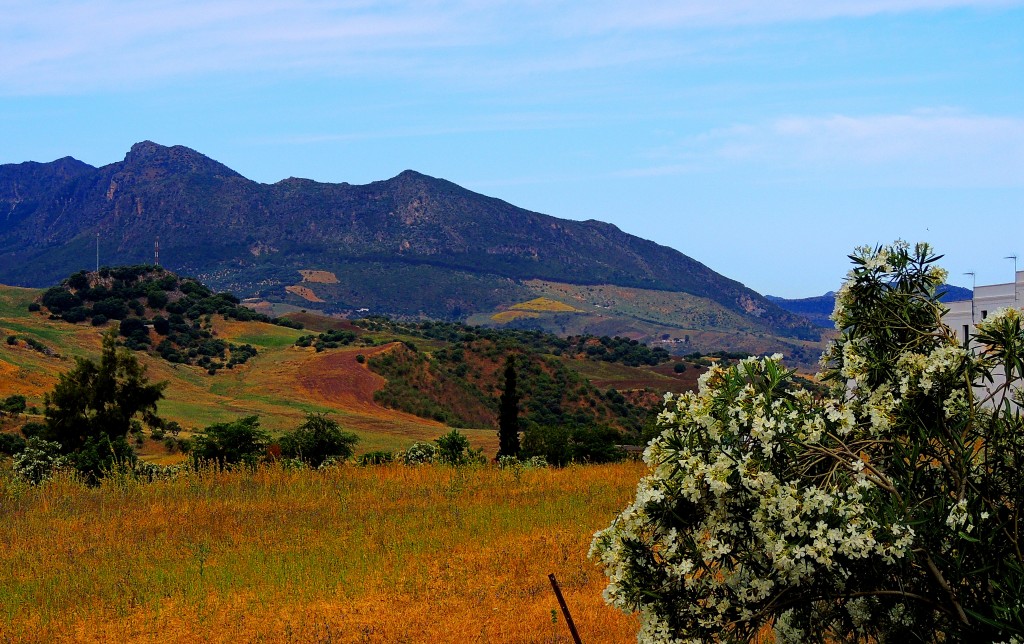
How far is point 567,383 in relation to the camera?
8175 cm

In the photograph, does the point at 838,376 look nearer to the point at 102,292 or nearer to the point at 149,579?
the point at 149,579

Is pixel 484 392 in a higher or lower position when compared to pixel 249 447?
lower

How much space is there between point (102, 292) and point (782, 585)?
3877 inches

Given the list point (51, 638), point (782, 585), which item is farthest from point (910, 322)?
point (51, 638)

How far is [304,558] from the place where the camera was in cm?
1227

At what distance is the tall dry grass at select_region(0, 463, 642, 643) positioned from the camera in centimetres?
991

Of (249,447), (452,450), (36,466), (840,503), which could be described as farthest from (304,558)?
(249,447)

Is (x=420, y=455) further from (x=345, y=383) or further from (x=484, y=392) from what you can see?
(x=484, y=392)

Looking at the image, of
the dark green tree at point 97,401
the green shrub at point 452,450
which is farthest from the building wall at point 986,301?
the dark green tree at point 97,401

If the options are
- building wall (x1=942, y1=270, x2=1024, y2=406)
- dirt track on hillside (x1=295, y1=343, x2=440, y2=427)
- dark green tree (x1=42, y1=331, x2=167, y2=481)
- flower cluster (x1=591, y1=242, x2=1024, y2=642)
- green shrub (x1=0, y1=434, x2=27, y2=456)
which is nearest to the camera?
flower cluster (x1=591, y1=242, x2=1024, y2=642)

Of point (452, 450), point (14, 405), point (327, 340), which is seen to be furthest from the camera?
point (327, 340)

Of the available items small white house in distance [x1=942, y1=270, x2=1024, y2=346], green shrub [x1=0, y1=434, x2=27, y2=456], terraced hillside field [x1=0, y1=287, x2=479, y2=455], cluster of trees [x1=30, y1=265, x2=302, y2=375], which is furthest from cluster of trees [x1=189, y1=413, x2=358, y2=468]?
cluster of trees [x1=30, y1=265, x2=302, y2=375]

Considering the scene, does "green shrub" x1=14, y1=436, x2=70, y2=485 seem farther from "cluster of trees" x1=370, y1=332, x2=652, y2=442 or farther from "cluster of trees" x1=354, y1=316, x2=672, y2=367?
"cluster of trees" x1=354, y1=316, x2=672, y2=367

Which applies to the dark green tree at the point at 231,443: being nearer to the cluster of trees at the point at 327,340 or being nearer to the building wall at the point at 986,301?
the building wall at the point at 986,301
